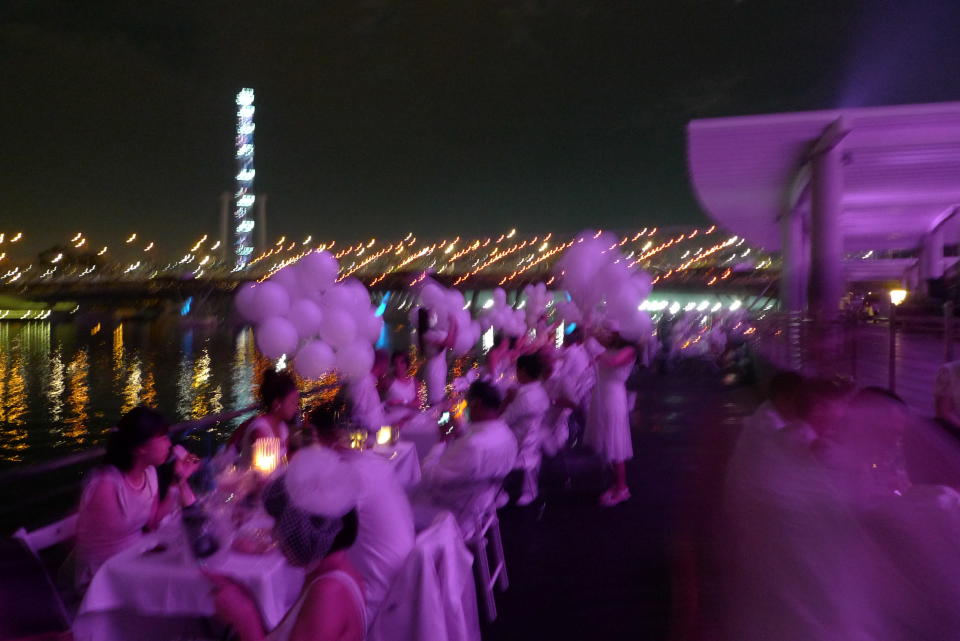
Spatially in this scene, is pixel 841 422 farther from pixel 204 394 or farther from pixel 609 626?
pixel 204 394

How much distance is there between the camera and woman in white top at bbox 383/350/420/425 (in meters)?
5.79

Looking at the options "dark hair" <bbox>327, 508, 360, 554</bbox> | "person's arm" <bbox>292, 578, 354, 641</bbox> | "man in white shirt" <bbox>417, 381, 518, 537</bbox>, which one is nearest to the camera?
"person's arm" <bbox>292, 578, 354, 641</bbox>

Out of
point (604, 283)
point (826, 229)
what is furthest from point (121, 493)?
point (826, 229)

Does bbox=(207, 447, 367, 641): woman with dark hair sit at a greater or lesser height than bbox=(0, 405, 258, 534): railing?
greater

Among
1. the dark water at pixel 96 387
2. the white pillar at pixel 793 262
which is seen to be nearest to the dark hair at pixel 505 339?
the dark water at pixel 96 387

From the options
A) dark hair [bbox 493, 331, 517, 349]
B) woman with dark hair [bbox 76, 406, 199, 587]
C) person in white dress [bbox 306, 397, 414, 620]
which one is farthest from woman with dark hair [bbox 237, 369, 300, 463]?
dark hair [bbox 493, 331, 517, 349]

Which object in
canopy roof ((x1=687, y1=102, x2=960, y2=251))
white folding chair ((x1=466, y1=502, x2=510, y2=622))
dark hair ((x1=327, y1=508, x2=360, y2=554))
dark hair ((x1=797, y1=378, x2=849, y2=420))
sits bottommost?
white folding chair ((x1=466, y1=502, x2=510, y2=622))

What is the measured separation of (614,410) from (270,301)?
2.49 m

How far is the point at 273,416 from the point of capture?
385cm

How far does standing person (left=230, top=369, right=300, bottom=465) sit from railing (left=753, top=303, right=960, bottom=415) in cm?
522

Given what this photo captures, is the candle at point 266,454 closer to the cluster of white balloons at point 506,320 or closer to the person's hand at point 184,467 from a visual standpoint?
the person's hand at point 184,467

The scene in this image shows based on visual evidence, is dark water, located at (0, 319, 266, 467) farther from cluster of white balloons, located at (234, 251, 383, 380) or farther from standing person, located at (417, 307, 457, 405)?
cluster of white balloons, located at (234, 251, 383, 380)

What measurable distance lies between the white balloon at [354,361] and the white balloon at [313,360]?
0.07 m

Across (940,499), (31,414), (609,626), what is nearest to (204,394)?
(31,414)
